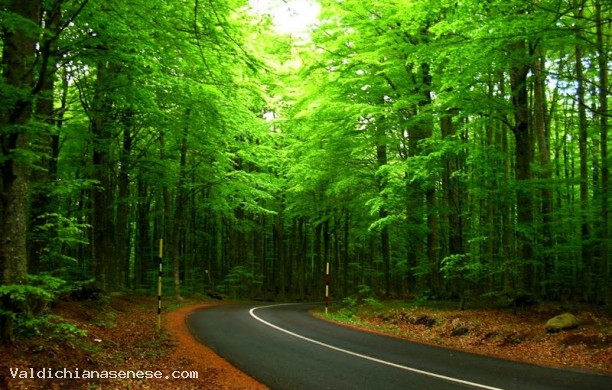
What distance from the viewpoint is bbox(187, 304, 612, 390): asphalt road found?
6840 mm

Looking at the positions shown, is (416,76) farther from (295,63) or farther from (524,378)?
(524,378)

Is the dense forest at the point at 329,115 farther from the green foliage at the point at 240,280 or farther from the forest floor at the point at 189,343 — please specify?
the green foliage at the point at 240,280

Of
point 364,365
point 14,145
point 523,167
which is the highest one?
point 523,167

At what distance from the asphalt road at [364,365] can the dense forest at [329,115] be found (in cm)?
379

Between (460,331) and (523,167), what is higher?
(523,167)

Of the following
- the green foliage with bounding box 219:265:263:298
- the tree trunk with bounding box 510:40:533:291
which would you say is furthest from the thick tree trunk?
the green foliage with bounding box 219:265:263:298

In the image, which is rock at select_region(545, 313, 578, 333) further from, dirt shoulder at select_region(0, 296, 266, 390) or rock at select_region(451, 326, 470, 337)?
dirt shoulder at select_region(0, 296, 266, 390)

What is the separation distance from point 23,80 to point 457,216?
568 inches

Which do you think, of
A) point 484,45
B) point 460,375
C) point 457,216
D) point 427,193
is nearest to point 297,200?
point 427,193

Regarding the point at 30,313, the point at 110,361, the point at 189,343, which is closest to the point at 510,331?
the point at 189,343

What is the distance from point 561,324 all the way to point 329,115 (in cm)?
1120

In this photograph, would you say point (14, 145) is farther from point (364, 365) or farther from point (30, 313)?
point (364, 365)

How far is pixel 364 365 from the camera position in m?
8.14

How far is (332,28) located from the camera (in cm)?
1717
